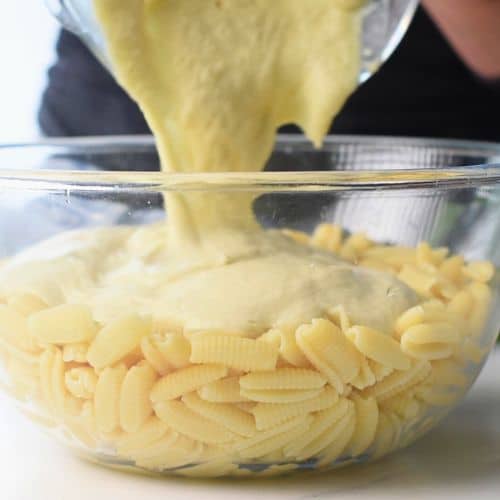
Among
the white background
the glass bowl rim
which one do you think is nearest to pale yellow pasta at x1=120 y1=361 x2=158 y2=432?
the glass bowl rim

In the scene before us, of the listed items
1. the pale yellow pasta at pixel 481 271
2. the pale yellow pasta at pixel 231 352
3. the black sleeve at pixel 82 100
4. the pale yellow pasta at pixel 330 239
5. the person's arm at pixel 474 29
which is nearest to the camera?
the pale yellow pasta at pixel 231 352

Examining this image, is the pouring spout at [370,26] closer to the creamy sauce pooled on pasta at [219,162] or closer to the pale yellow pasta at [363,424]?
the creamy sauce pooled on pasta at [219,162]

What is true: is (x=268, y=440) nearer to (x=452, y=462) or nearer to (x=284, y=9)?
(x=452, y=462)

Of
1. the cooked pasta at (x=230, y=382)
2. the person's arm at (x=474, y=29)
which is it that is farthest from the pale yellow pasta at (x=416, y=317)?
the person's arm at (x=474, y=29)

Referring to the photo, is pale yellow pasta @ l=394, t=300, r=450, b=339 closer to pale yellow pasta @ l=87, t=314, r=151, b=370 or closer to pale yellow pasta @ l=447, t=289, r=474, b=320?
pale yellow pasta @ l=447, t=289, r=474, b=320

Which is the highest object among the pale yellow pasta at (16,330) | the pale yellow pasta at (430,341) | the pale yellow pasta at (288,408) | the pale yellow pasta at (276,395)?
the pale yellow pasta at (16,330)

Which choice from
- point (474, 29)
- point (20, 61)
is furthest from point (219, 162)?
point (20, 61)

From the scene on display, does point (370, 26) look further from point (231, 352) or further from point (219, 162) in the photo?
point (231, 352)
